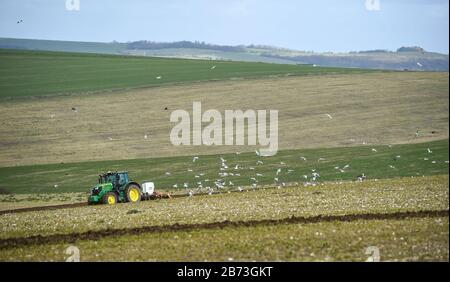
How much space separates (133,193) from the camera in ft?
141

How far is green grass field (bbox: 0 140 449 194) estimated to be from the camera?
51487mm

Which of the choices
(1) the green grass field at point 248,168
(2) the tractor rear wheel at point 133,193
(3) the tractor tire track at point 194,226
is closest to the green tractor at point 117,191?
(2) the tractor rear wheel at point 133,193

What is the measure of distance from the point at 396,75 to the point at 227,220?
80278 millimetres

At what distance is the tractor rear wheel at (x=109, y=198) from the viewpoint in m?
42.1

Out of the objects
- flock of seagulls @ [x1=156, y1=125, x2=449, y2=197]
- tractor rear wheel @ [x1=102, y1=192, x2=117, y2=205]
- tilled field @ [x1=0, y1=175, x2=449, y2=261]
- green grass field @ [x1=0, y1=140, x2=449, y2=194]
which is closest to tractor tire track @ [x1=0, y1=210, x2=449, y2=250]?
tilled field @ [x1=0, y1=175, x2=449, y2=261]

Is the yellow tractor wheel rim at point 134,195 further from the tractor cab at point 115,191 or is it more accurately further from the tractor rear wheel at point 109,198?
the tractor rear wheel at point 109,198

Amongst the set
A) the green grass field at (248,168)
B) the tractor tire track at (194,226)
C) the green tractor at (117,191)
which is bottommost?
the green grass field at (248,168)

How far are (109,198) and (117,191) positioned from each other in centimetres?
102

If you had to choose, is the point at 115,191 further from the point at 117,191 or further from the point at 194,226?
the point at 194,226

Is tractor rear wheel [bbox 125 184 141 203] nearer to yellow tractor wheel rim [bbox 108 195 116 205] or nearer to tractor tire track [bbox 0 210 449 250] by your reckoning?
yellow tractor wheel rim [bbox 108 195 116 205]

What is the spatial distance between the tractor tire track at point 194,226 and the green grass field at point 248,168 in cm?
2250
